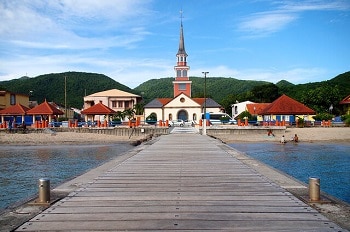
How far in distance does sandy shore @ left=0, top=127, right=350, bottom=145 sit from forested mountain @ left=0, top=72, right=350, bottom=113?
26.5 m

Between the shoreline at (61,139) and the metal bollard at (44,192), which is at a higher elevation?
the metal bollard at (44,192)

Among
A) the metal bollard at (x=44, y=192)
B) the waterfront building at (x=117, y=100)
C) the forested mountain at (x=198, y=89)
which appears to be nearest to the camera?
the metal bollard at (x=44, y=192)

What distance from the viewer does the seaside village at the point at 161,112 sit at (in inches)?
1933

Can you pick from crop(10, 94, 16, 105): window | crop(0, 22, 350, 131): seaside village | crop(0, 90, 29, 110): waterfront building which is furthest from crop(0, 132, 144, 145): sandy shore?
crop(10, 94, 16, 105): window

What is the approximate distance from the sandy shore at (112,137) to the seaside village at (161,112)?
3474 millimetres

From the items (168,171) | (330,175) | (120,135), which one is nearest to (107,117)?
(120,135)

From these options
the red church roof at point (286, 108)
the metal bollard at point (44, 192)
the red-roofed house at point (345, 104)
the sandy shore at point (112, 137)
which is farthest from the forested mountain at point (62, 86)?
the metal bollard at point (44, 192)

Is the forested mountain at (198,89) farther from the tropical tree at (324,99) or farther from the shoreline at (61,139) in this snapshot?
the shoreline at (61,139)

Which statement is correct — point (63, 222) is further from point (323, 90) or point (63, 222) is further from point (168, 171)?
point (323, 90)

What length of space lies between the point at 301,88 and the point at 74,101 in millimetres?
67484

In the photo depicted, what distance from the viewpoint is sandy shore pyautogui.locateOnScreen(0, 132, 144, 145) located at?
4097cm

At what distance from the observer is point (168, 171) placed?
10.5m

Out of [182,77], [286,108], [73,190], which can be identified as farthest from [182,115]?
[73,190]

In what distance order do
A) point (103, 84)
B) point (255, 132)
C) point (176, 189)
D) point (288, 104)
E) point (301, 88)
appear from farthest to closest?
1. point (103, 84)
2. point (301, 88)
3. point (288, 104)
4. point (255, 132)
5. point (176, 189)
